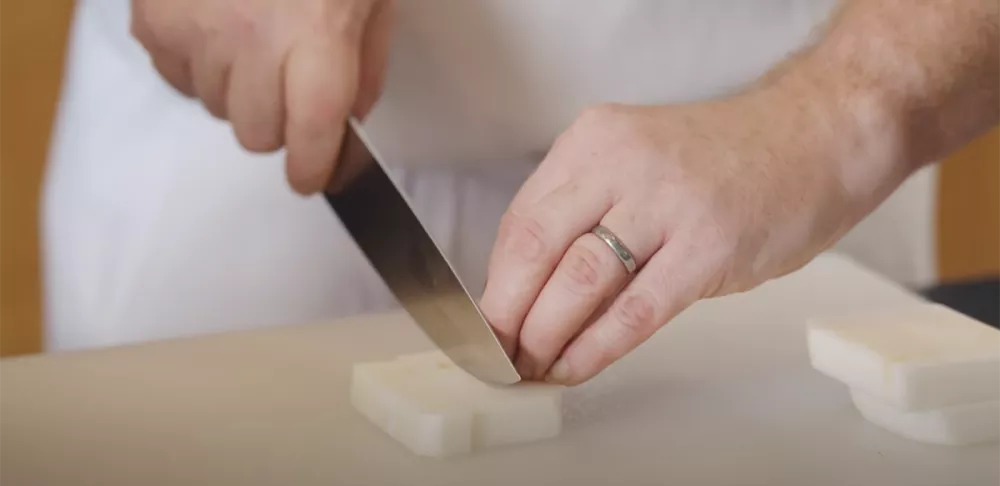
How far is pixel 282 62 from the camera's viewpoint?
0.61m

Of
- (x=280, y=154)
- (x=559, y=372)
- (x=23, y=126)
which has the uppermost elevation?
(x=559, y=372)

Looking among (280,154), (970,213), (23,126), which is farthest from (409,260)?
(970,213)

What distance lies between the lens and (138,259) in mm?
845

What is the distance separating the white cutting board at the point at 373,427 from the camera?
0.54 meters

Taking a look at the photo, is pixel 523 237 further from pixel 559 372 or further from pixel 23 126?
pixel 23 126

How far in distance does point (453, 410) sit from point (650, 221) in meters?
0.14

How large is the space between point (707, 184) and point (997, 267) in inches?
44.7

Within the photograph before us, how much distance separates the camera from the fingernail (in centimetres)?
56

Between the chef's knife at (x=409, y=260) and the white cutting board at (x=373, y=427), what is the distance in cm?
6

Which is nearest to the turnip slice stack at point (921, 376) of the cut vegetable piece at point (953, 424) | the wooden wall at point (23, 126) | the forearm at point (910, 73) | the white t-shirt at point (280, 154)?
the cut vegetable piece at point (953, 424)

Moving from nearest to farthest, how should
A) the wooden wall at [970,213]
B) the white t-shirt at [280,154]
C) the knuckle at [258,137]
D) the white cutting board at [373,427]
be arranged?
the white cutting board at [373,427], the knuckle at [258,137], the white t-shirt at [280,154], the wooden wall at [970,213]

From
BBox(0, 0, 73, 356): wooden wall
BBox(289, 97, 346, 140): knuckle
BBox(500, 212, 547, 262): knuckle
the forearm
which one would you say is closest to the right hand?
BBox(289, 97, 346, 140): knuckle

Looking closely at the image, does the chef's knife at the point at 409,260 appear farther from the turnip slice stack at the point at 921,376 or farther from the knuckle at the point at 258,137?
the turnip slice stack at the point at 921,376

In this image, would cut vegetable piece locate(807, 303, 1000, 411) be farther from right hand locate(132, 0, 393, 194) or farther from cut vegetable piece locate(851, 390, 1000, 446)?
right hand locate(132, 0, 393, 194)
